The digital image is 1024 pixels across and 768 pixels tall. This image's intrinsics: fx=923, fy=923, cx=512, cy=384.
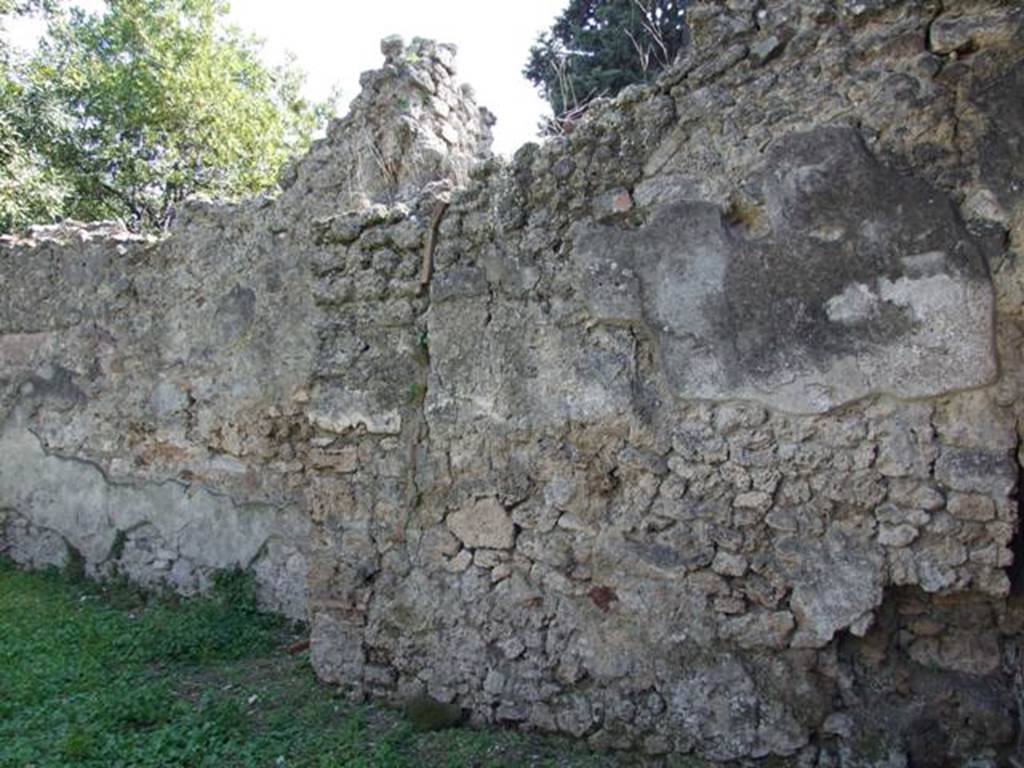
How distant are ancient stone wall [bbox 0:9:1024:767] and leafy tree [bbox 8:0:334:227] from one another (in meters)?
8.56

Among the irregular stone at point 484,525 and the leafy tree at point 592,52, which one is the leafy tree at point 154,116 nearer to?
the leafy tree at point 592,52

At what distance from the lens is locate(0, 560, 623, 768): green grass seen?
115 inches

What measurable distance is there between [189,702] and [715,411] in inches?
87.9

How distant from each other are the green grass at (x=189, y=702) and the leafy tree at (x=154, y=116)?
24.2 feet

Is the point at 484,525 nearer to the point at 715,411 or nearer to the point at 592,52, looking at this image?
the point at 715,411

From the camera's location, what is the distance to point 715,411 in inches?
107

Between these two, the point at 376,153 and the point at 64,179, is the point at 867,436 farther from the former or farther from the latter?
the point at 64,179

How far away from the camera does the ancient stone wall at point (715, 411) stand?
2398mm

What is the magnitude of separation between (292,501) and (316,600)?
1.09 meters

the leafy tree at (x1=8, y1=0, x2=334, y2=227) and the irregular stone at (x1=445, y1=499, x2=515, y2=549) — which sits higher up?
the leafy tree at (x1=8, y1=0, x2=334, y2=227)

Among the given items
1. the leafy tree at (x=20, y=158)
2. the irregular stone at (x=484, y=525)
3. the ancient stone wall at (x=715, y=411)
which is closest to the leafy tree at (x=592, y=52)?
the leafy tree at (x=20, y=158)

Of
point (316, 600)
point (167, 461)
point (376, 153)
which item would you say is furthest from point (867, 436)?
point (167, 461)

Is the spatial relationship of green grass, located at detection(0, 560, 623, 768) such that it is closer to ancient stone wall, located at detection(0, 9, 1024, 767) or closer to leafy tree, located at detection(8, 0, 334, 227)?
ancient stone wall, located at detection(0, 9, 1024, 767)

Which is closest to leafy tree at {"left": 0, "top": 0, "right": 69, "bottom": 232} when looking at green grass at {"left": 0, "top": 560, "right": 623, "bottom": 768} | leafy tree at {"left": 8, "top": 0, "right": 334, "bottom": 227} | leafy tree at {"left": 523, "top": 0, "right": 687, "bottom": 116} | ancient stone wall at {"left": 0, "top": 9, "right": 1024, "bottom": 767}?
leafy tree at {"left": 8, "top": 0, "right": 334, "bottom": 227}
